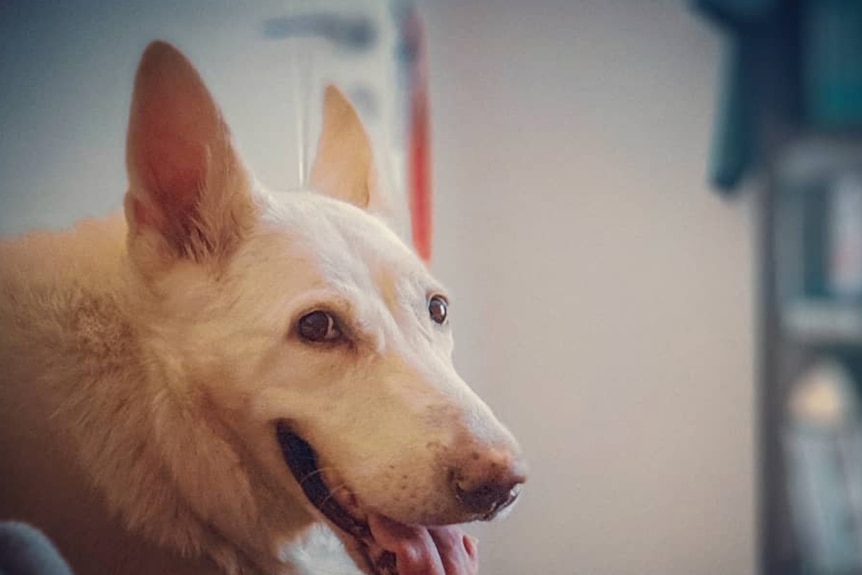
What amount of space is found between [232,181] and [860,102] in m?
0.77

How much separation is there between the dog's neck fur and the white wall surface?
0.16 m

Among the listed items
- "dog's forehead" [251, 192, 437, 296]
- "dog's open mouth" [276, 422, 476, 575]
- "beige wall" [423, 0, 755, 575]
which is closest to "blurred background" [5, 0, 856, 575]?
"beige wall" [423, 0, 755, 575]

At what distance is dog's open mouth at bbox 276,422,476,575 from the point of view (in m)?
0.95

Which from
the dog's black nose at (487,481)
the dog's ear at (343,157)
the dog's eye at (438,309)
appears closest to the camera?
the dog's black nose at (487,481)

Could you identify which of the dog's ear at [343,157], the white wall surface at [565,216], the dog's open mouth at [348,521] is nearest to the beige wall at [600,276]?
the white wall surface at [565,216]

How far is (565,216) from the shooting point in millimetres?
1188

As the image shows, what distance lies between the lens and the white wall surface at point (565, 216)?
112 centimetres

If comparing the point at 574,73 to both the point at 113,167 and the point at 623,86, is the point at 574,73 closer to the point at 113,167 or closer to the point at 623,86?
the point at 623,86

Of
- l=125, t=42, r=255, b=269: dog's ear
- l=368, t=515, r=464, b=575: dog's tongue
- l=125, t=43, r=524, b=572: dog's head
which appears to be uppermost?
l=125, t=42, r=255, b=269: dog's ear

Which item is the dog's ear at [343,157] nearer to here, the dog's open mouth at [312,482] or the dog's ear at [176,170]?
the dog's ear at [176,170]

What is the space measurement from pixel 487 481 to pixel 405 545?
5.3 inches

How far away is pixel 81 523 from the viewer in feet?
3.27

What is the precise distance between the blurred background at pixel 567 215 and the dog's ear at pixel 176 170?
14cm

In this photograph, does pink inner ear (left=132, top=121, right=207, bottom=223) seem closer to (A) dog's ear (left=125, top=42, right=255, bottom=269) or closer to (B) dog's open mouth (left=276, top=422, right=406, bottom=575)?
(A) dog's ear (left=125, top=42, right=255, bottom=269)
